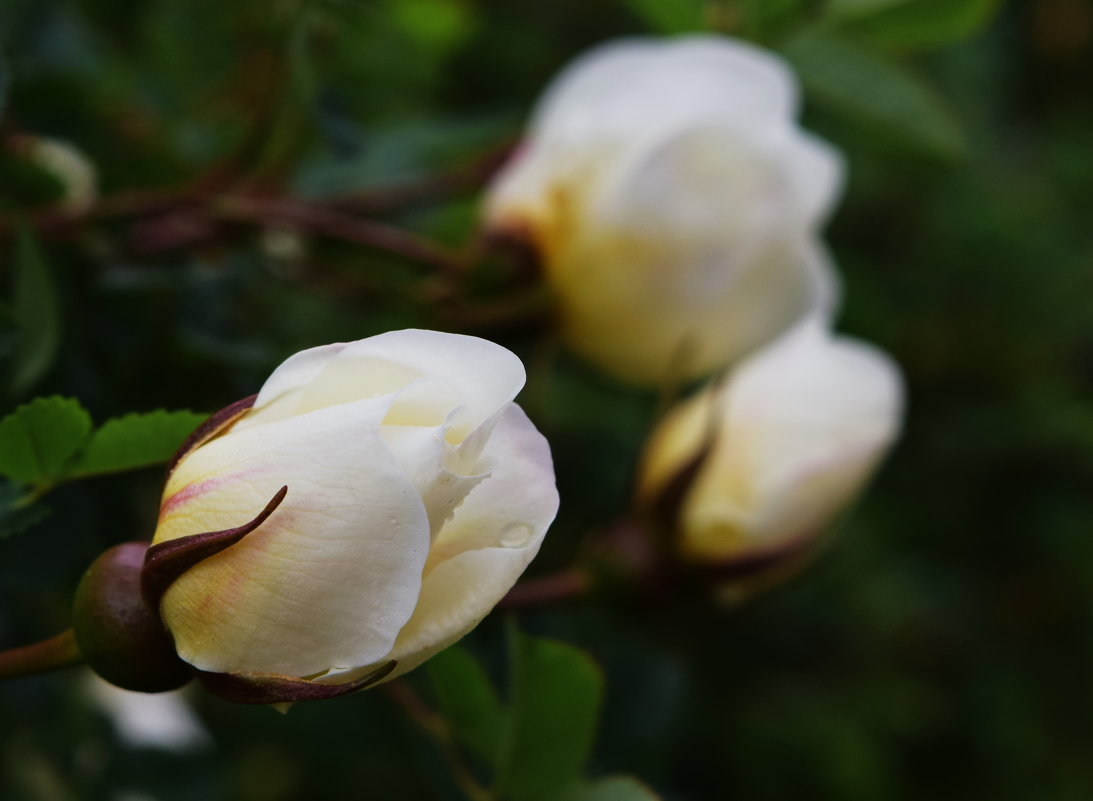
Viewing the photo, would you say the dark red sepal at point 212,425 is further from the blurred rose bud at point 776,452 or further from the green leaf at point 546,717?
the blurred rose bud at point 776,452

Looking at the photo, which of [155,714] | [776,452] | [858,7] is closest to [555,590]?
[776,452]

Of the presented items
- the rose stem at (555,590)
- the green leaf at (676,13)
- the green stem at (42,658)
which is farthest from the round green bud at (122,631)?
the green leaf at (676,13)

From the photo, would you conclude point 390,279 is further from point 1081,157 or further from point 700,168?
point 1081,157

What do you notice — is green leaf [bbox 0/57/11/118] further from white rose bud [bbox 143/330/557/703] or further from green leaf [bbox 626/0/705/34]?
green leaf [bbox 626/0/705/34]

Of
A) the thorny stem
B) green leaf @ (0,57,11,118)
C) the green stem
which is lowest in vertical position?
the thorny stem

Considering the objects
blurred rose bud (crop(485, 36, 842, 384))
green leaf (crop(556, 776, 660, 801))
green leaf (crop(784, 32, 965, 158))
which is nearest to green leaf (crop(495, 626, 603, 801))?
green leaf (crop(556, 776, 660, 801))

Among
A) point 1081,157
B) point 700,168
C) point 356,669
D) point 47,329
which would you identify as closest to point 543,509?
point 356,669
